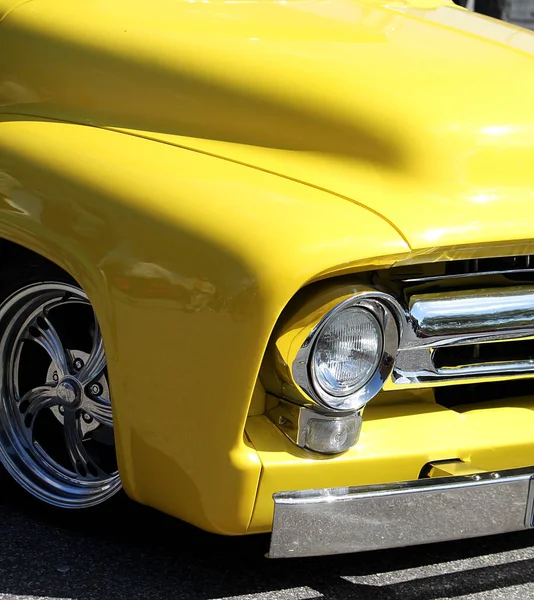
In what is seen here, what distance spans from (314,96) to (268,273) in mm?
644

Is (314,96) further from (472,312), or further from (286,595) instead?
(286,595)

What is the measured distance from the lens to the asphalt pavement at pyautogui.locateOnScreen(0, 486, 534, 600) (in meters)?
2.35

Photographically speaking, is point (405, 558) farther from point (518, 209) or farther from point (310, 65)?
point (310, 65)

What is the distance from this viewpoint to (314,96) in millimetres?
2398

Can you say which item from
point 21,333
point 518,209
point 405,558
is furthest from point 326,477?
point 21,333

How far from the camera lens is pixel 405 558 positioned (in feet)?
8.38

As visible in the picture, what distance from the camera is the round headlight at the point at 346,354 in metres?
2.07

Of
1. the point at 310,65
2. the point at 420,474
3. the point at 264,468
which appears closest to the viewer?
the point at 264,468

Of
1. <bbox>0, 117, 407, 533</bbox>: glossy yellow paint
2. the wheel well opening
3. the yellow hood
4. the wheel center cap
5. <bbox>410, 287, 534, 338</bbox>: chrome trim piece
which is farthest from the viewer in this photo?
the wheel center cap

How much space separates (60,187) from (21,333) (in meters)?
0.56

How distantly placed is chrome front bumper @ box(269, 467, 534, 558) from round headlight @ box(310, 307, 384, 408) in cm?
21

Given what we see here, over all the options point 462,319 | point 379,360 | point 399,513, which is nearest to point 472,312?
point 462,319

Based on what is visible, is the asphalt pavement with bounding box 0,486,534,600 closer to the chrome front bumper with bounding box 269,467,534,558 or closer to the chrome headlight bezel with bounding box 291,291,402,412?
the chrome front bumper with bounding box 269,467,534,558

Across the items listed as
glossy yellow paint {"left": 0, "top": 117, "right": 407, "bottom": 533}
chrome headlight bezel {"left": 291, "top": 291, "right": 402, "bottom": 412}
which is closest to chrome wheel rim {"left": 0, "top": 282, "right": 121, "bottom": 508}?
glossy yellow paint {"left": 0, "top": 117, "right": 407, "bottom": 533}
